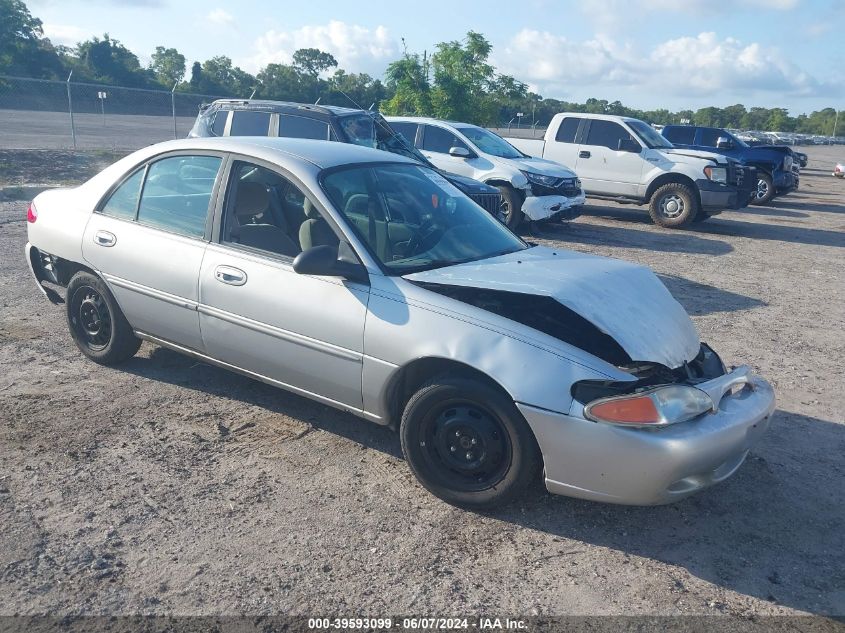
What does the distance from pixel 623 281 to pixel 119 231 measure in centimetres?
313

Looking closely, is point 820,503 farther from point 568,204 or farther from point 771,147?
point 771,147

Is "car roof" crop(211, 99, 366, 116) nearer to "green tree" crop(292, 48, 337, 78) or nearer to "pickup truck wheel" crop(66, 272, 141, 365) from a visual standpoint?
"pickup truck wheel" crop(66, 272, 141, 365)

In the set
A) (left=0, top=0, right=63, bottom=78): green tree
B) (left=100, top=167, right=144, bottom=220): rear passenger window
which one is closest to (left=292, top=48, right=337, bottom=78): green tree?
(left=0, top=0, right=63, bottom=78): green tree

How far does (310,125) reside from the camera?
392 inches

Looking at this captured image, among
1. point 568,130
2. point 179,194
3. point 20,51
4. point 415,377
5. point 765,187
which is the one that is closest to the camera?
point 415,377

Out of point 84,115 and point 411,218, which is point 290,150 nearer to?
point 411,218

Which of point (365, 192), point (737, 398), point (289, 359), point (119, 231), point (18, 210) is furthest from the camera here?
point (18, 210)

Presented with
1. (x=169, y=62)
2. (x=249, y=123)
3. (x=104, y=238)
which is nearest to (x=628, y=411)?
(x=104, y=238)

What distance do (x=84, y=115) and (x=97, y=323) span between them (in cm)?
3845

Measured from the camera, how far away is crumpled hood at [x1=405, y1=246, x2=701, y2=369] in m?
3.64

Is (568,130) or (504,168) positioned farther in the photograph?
(568,130)

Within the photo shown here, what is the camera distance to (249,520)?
353 cm

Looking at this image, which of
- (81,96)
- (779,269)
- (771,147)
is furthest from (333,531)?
(81,96)

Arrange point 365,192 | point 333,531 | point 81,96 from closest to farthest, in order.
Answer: point 333,531
point 365,192
point 81,96
